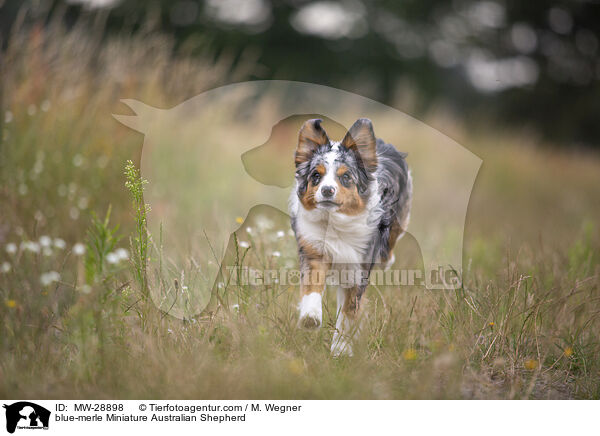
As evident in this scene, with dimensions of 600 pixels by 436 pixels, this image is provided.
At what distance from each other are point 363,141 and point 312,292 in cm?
88

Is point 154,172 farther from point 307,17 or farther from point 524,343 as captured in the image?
point 307,17

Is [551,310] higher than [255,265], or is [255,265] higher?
[255,265]

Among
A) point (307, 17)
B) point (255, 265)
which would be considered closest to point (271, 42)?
point (307, 17)

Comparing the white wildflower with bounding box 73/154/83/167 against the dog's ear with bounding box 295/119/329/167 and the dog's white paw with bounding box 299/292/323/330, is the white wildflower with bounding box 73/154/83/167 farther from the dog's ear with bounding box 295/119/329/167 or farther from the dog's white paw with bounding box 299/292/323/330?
the dog's white paw with bounding box 299/292/323/330

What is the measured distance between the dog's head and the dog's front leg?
342mm

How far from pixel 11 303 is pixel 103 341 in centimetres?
61

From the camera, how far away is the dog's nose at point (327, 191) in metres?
2.71

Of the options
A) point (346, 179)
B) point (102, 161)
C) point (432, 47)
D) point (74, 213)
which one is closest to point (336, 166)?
point (346, 179)

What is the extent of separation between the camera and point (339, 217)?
2.92 metres

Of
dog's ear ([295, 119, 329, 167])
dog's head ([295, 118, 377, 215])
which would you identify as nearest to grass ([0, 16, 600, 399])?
dog's head ([295, 118, 377, 215])

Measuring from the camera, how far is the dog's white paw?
2.75 m
